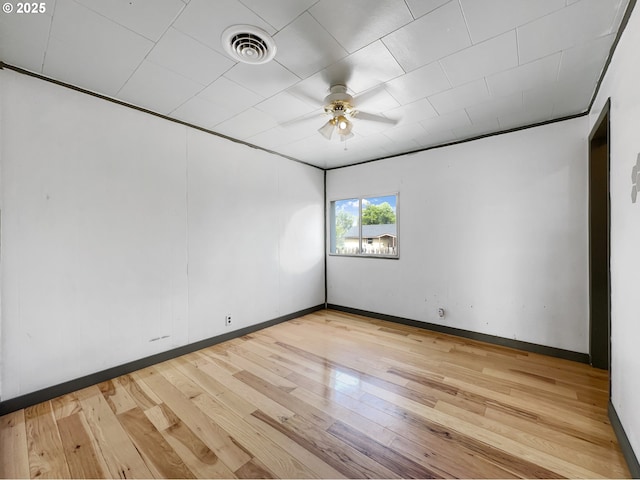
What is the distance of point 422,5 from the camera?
154 cm

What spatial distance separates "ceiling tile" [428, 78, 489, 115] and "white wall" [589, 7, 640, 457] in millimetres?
810

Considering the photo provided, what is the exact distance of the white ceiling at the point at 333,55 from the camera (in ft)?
5.17

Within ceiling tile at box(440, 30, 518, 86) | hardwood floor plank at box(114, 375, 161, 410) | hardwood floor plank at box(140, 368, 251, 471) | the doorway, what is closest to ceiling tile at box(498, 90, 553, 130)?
the doorway

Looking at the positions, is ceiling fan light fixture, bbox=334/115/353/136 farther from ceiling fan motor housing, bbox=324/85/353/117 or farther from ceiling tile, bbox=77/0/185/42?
ceiling tile, bbox=77/0/185/42

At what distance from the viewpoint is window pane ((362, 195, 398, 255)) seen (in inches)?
168

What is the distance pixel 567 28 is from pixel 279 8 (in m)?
1.79

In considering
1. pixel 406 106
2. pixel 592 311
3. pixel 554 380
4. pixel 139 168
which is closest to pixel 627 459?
pixel 554 380

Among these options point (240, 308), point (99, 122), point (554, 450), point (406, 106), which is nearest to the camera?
point (554, 450)

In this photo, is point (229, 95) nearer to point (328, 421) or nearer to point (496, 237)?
point (328, 421)

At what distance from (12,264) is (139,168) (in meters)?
1.24

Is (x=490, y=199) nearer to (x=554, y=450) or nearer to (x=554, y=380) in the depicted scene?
(x=554, y=380)

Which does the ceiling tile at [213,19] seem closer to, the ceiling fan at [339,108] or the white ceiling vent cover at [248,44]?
the white ceiling vent cover at [248,44]

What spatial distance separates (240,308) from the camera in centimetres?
366

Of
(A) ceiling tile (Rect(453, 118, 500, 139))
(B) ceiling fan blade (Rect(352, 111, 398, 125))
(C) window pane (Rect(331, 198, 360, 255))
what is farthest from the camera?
(C) window pane (Rect(331, 198, 360, 255))
